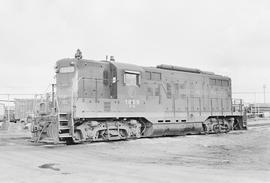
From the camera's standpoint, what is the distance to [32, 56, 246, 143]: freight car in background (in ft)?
46.9

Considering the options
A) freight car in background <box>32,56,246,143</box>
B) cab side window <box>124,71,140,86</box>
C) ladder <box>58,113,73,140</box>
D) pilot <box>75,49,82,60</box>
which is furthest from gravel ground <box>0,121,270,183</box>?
pilot <box>75,49,82,60</box>

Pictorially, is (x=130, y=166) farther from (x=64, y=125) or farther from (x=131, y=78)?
(x=131, y=78)

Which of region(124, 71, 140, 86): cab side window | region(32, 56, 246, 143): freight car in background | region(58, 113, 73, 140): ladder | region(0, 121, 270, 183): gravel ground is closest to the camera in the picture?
region(0, 121, 270, 183): gravel ground

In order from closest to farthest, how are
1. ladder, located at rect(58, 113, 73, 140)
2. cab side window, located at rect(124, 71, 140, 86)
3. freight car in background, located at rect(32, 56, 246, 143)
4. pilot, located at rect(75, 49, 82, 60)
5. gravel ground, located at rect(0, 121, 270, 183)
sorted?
1. gravel ground, located at rect(0, 121, 270, 183)
2. ladder, located at rect(58, 113, 73, 140)
3. freight car in background, located at rect(32, 56, 246, 143)
4. pilot, located at rect(75, 49, 82, 60)
5. cab side window, located at rect(124, 71, 140, 86)

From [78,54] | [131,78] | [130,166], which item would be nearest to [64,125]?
[78,54]

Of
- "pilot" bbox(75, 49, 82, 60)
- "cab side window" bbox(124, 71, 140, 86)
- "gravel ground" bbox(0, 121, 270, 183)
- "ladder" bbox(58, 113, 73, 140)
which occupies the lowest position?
"gravel ground" bbox(0, 121, 270, 183)

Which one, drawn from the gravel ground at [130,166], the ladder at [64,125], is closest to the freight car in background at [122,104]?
the ladder at [64,125]

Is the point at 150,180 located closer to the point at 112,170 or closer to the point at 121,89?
the point at 112,170

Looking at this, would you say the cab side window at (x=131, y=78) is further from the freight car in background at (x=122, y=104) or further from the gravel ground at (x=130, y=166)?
the gravel ground at (x=130, y=166)

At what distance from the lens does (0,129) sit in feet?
82.7

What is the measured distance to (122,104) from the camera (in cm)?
1582

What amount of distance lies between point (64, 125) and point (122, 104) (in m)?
2.98

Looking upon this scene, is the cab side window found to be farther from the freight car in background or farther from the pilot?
the pilot

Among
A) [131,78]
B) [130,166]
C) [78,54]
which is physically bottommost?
[130,166]
